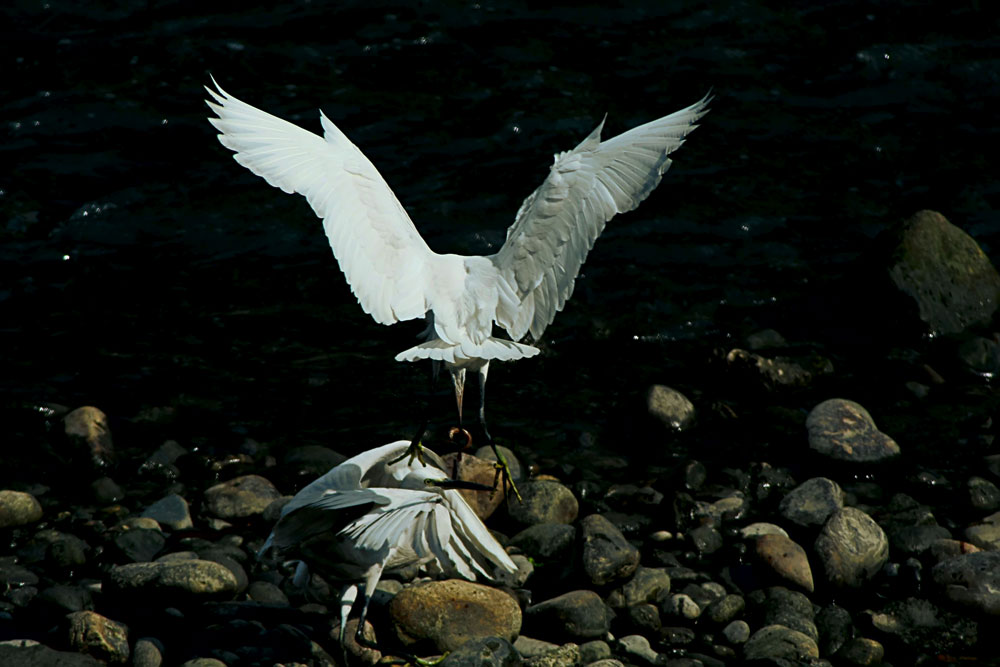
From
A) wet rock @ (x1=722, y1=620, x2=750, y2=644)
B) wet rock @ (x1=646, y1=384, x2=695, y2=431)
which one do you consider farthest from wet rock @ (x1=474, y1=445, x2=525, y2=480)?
wet rock @ (x1=722, y1=620, x2=750, y2=644)

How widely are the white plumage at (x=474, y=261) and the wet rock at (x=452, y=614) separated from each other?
1014 millimetres

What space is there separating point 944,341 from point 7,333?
6931 millimetres

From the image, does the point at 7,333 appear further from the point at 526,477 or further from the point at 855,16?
the point at 855,16

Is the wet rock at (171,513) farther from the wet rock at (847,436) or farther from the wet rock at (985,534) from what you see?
the wet rock at (985,534)

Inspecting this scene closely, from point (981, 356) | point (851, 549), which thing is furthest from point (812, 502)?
point (981, 356)

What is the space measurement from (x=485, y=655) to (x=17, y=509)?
295cm

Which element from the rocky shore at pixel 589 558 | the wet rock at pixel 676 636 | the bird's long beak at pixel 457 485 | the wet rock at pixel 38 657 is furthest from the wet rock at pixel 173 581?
the wet rock at pixel 676 636

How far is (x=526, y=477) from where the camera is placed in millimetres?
6715

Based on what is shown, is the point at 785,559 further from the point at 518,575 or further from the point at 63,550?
the point at 63,550

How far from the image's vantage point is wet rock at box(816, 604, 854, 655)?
17.1 feet

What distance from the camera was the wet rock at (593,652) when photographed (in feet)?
16.5

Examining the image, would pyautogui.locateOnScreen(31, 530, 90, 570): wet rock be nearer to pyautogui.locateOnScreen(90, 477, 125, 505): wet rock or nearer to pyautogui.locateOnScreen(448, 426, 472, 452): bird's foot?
pyautogui.locateOnScreen(90, 477, 125, 505): wet rock

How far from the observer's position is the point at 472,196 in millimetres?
9852

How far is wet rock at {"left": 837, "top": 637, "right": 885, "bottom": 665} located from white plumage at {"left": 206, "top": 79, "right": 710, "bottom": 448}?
7.21 feet
